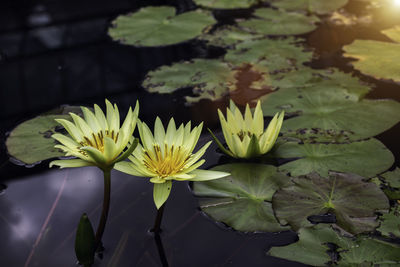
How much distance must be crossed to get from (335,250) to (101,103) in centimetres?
168

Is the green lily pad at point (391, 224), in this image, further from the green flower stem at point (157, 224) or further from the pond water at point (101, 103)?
the green flower stem at point (157, 224)

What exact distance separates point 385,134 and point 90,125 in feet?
4.61

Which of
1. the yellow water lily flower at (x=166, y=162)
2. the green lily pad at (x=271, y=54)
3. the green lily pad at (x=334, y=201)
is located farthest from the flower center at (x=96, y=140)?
the green lily pad at (x=271, y=54)

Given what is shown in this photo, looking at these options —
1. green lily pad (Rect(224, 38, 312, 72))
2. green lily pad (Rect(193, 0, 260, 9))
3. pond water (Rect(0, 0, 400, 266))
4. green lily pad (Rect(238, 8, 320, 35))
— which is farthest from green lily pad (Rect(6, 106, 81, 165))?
green lily pad (Rect(193, 0, 260, 9))

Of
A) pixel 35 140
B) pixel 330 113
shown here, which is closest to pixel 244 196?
pixel 330 113

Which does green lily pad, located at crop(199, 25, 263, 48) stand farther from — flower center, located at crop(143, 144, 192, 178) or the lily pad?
flower center, located at crop(143, 144, 192, 178)

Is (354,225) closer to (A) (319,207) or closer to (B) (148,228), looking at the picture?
(A) (319,207)

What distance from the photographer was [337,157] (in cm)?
207

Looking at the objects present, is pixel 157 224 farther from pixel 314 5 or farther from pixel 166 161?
pixel 314 5

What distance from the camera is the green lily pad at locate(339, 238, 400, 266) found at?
1.54 metres

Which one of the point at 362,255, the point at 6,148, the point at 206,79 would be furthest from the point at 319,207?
the point at 6,148

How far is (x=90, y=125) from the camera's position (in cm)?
178

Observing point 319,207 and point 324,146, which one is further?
point 324,146

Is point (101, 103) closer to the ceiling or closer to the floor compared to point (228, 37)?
closer to the floor
